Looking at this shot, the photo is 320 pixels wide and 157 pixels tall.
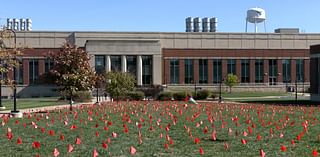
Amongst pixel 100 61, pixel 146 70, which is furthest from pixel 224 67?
pixel 100 61

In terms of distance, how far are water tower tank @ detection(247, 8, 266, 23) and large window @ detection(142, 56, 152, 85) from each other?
134 feet

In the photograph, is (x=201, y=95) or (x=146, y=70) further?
(x=146, y=70)

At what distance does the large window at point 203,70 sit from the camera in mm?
93812

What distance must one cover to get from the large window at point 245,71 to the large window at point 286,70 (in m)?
6.95

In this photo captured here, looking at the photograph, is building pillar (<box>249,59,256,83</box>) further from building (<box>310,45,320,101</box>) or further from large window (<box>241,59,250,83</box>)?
building (<box>310,45,320,101</box>)

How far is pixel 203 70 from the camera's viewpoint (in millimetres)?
93938

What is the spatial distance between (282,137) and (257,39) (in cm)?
8630

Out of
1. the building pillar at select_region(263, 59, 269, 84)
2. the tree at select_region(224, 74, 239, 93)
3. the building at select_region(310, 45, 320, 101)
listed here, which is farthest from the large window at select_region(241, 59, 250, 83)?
the building at select_region(310, 45, 320, 101)

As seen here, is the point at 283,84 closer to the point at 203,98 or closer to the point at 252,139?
the point at 203,98

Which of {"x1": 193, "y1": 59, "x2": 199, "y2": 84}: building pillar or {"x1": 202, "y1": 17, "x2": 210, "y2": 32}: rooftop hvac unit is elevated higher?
{"x1": 202, "y1": 17, "x2": 210, "y2": 32}: rooftop hvac unit

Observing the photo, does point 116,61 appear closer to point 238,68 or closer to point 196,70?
point 196,70

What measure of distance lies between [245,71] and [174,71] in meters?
13.3

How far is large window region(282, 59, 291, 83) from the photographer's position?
96.3m

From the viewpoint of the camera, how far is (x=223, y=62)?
9431 cm
